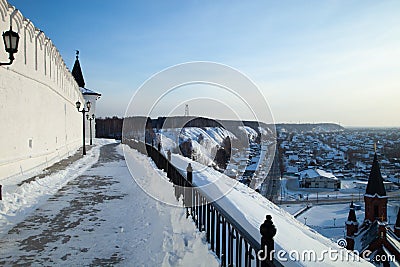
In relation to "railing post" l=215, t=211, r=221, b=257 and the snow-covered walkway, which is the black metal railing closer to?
"railing post" l=215, t=211, r=221, b=257

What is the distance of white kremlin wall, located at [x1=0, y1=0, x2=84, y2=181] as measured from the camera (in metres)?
9.20

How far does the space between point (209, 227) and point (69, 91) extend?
19442mm

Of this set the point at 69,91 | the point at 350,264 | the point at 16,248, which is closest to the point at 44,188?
the point at 16,248

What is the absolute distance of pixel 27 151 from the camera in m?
10.9

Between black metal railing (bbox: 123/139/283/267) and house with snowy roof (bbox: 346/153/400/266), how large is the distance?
45.1 feet

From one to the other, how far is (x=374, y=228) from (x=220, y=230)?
18.2 m

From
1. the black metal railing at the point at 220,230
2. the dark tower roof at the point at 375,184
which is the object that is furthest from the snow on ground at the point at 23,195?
the dark tower roof at the point at 375,184

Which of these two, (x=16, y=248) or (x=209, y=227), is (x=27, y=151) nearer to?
(x=16, y=248)

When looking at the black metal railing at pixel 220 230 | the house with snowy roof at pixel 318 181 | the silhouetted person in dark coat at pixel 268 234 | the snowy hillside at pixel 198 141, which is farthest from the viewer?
the house with snowy roof at pixel 318 181

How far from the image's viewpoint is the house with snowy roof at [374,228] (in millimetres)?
16095

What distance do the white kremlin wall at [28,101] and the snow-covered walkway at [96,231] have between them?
7.63ft

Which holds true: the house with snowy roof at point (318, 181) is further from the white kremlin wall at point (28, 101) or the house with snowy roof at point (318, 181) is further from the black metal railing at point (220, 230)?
the black metal railing at point (220, 230)

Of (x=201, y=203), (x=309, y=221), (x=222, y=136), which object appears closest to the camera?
(x=201, y=203)

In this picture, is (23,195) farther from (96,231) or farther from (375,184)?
(375,184)
